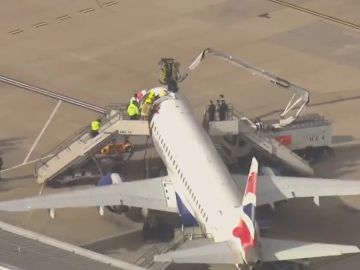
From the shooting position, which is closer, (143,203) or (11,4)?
(143,203)

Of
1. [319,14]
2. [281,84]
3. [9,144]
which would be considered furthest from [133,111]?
[319,14]

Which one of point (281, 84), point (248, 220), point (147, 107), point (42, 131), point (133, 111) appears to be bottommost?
point (248, 220)

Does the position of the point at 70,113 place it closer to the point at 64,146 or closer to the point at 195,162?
the point at 64,146

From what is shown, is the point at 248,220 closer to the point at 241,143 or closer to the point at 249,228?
the point at 249,228

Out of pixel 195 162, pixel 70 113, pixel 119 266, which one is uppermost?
pixel 70 113

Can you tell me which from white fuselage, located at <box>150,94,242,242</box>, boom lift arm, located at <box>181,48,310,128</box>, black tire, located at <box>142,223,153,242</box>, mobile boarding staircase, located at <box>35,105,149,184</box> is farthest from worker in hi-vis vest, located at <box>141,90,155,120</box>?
black tire, located at <box>142,223,153,242</box>

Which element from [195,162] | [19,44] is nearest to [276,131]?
[195,162]

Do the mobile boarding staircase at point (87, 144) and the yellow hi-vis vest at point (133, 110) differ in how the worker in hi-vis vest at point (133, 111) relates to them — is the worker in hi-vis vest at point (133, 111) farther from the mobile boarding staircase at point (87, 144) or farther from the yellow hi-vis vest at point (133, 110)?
the mobile boarding staircase at point (87, 144)
